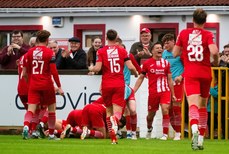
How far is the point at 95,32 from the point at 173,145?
2033cm

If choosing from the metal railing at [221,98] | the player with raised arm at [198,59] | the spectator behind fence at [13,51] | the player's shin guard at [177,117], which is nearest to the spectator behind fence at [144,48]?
the metal railing at [221,98]

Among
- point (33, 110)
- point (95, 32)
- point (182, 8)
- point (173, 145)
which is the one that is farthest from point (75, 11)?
point (173, 145)

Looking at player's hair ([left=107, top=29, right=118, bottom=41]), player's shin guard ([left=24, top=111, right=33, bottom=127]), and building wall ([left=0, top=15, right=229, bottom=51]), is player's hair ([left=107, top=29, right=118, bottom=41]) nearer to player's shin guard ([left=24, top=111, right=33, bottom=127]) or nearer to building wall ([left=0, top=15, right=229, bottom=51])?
player's shin guard ([left=24, top=111, right=33, bottom=127])

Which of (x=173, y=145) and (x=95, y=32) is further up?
(x=95, y=32)

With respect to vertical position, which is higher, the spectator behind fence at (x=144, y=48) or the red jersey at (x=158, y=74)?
the spectator behind fence at (x=144, y=48)

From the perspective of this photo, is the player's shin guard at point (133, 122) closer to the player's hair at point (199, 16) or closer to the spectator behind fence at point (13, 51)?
the spectator behind fence at point (13, 51)

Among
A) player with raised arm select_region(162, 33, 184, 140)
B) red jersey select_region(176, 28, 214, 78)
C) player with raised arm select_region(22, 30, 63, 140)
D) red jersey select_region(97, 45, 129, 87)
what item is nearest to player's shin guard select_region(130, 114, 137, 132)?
player with raised arm select_region(162, 33, 184, 140)

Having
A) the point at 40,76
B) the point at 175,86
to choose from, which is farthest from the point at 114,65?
the point at 175,86

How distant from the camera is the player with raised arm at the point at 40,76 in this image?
30.1 m

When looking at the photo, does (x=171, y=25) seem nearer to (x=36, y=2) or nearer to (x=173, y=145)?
(x=36, y=2)

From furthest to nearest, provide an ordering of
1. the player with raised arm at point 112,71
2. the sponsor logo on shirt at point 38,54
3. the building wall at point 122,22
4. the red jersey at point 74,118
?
the building wall at point 122,22 → the red jersey at point 74,118 → the sponsor logo on shirt at point 38,54 → the player with raised arm at point 112,71

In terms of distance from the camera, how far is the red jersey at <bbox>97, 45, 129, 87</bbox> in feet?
94.1

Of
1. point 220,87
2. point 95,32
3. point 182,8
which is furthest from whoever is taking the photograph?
point 95,32

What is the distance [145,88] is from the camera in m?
33.6
